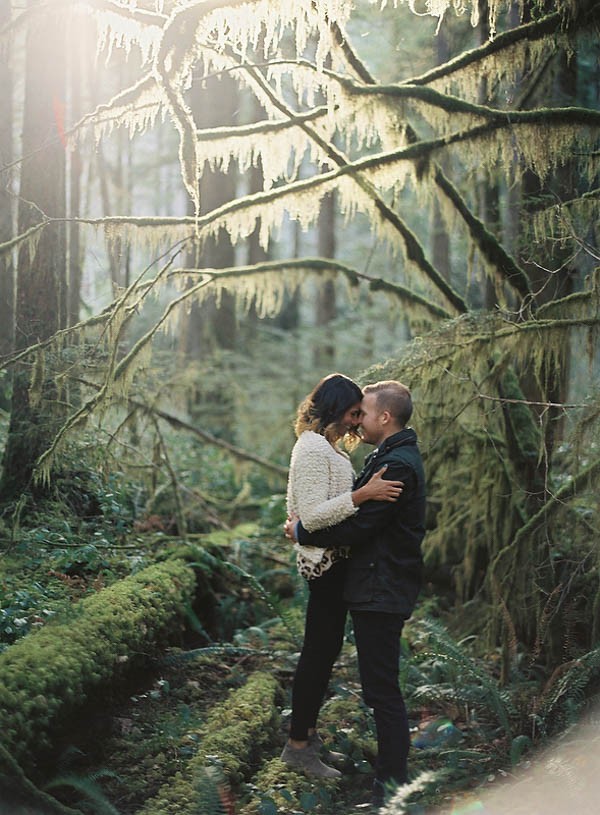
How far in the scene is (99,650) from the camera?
14.2ft

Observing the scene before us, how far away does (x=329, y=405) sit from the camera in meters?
4.38

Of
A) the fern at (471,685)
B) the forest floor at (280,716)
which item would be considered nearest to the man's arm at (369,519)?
the forest floor at (280,716)

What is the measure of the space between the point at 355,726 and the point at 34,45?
6242 mm

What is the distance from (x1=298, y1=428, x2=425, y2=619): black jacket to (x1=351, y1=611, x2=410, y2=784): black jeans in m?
0.10

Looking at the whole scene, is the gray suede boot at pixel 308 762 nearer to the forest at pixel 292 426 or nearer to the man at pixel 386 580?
the forest at pixel 292 426

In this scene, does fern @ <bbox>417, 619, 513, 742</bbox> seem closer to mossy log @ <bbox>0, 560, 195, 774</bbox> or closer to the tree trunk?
mossy log @ <bbox>0, 560, 195, 774</bbox>

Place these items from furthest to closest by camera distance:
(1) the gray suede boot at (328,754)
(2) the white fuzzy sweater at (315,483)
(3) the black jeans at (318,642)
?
1. (1) the gray suede boot at (328,754)
2. (3) the black jeans at (318,642)
3. (2) the white fuzzy sweater at (315,483)

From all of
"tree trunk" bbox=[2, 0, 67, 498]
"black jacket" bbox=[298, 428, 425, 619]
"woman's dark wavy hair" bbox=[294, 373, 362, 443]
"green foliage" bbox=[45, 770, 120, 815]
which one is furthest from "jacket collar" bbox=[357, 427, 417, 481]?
"tree trunk" bbox=[2, 0, 67, 498]

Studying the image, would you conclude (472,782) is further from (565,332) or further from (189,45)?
(189,45)

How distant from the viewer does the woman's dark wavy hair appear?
A: 4.38 metres

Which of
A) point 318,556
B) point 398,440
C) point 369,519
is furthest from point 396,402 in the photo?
point 318,556

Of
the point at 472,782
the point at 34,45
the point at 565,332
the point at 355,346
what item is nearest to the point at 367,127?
the point at 565,332

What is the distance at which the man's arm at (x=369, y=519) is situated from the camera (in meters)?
4.02

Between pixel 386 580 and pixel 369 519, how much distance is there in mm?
325
